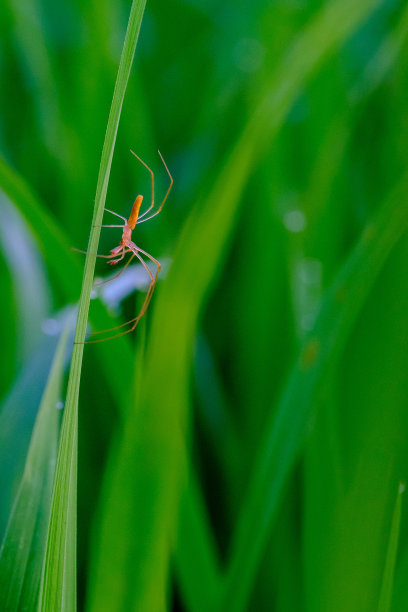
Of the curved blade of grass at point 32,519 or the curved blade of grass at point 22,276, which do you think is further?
the curved blade of grass at point 22,276

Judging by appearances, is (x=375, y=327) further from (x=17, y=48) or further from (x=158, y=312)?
(x=17, y=48)

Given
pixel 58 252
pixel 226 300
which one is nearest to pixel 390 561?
pixel 58 252

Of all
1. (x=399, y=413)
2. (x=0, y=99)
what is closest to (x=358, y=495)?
(x=399, y=413)

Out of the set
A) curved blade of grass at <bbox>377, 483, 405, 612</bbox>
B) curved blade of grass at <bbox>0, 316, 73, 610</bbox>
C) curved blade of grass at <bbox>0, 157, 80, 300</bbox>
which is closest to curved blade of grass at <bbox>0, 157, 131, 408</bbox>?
curved blade of grass at <bbox>0, 157, 80, 300</bbox>

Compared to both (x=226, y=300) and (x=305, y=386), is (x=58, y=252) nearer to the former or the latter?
(x=305, y=386)

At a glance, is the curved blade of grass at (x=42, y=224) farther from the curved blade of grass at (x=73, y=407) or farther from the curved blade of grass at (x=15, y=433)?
the curved blade of grass at (x=73, y=407)

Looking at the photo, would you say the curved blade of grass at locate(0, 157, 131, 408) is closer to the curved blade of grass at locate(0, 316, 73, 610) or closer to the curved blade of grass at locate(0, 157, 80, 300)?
the curved blade of grass at locate(0, 157, 80, 300)

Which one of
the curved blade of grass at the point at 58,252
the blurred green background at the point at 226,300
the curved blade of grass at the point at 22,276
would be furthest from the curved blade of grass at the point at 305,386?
the curved blade of grass at the point at 22,276
